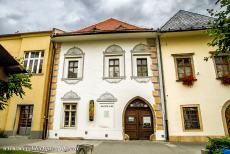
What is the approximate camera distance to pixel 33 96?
14.1 m

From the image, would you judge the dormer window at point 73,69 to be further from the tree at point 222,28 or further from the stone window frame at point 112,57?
the tree at point 222,28

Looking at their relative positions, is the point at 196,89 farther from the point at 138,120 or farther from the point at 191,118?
the point at 138,120

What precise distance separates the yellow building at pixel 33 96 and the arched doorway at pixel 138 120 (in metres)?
5.97

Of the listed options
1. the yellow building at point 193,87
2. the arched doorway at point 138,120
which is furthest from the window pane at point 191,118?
the arched doorway at point 138,120

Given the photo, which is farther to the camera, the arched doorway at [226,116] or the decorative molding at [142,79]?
the decorative molding at [142,79]

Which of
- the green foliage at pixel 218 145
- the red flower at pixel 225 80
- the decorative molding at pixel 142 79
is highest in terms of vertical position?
the decorative molding at pixel 142 79

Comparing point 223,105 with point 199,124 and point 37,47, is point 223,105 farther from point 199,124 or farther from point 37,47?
point 37,47

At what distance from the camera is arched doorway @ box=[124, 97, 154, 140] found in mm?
12953

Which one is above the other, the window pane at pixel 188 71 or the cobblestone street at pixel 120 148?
the window pane at pixel 188 71

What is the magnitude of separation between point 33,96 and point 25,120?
72.6 inches

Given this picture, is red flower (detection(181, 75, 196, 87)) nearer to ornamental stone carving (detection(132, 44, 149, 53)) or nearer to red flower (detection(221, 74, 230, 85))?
red flower (detection(221, 74, 230, 85))

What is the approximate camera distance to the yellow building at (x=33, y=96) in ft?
44.9

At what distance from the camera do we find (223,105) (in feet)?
41.5

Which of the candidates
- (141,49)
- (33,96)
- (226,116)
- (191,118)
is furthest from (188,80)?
(33,96)
